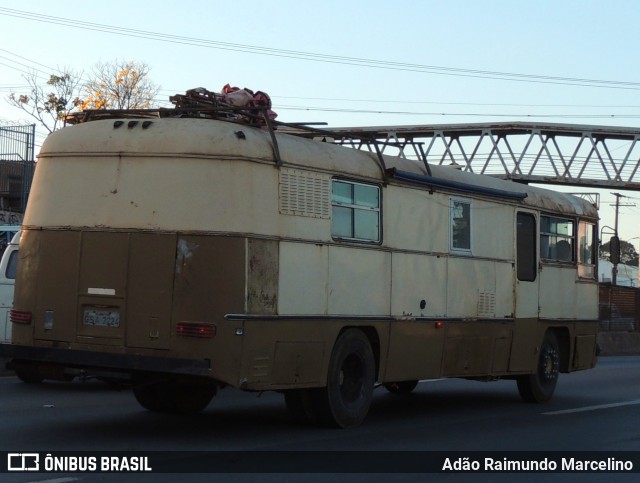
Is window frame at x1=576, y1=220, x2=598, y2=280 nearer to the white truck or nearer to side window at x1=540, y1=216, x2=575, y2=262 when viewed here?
side window at x1=540, y1=216, x2=575, y2=262

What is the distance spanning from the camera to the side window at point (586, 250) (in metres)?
18.2

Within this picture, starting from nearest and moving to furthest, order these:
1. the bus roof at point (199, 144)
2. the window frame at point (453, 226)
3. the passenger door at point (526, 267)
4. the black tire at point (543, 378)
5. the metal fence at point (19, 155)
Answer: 1. the bus roof at point (199, 144)
2. the window frame at point (453, 226)
3. the passenger door at point (526, 267)
4. the black tire at point (543, 378)
5. the metal fence at point (19, 155)

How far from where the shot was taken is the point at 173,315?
36.4 ft

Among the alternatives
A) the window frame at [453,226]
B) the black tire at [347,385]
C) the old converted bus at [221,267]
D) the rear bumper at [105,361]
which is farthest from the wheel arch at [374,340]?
the rear bumper at [105,361]

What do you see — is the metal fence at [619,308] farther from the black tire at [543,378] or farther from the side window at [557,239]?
the black tire at [543,378]

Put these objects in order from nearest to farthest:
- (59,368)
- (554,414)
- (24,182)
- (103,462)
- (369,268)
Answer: (103,462)
(59,368)
(369,268)
(554,414)
(24,182)

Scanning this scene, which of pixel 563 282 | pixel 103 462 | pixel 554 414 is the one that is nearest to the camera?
pixel 103 462

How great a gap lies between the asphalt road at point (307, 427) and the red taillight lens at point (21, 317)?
1055 mm

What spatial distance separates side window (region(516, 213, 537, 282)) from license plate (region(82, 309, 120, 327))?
6.75 metres

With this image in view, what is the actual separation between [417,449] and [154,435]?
2536 mm

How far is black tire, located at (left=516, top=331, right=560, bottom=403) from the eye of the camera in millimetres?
16734

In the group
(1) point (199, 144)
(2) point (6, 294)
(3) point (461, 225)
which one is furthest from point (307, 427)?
(2) point (6, 294)

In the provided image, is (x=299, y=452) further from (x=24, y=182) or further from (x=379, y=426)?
(x=24, y=182)

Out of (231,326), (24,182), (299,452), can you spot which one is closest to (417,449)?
(299,452)
